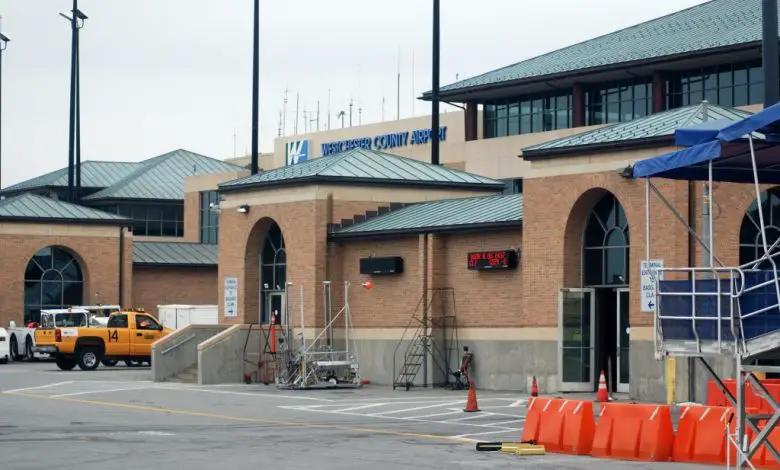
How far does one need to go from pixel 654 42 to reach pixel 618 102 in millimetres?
2739

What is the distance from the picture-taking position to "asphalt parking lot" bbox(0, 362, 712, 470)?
2073 cm

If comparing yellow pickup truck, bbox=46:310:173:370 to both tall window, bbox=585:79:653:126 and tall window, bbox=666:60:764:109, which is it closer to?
tall window, bbox=585:79:653:126

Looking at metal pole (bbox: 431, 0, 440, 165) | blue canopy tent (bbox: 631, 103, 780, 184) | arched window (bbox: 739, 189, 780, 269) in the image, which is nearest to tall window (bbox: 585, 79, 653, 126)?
metal pole (bbox: 431, 0, 440, 165)

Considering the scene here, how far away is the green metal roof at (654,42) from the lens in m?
55.4

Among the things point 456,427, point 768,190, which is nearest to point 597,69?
point 768,190

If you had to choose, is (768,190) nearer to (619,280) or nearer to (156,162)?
(619,280)

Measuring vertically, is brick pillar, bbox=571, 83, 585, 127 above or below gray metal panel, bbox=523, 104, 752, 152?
above

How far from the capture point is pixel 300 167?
1796 inches

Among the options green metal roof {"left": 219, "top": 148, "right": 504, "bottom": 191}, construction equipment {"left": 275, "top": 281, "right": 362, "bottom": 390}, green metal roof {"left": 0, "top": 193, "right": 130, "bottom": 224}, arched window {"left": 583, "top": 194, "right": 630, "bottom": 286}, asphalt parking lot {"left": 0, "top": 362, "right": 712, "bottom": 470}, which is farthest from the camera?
green metal roof {"left": 0, "top": 193, "right": 130, "bottom": 224}

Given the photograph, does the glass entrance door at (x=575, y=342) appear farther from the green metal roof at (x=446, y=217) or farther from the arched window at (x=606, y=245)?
the green metal roof at (x=446, y=217)

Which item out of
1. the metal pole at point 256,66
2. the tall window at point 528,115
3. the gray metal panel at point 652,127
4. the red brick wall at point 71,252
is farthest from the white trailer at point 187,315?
the gray metal panel at point 652,127

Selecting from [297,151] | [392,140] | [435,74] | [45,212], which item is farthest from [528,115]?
[297,151]

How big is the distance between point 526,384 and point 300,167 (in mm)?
12493

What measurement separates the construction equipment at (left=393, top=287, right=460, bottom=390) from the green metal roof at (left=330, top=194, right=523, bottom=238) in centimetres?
185
